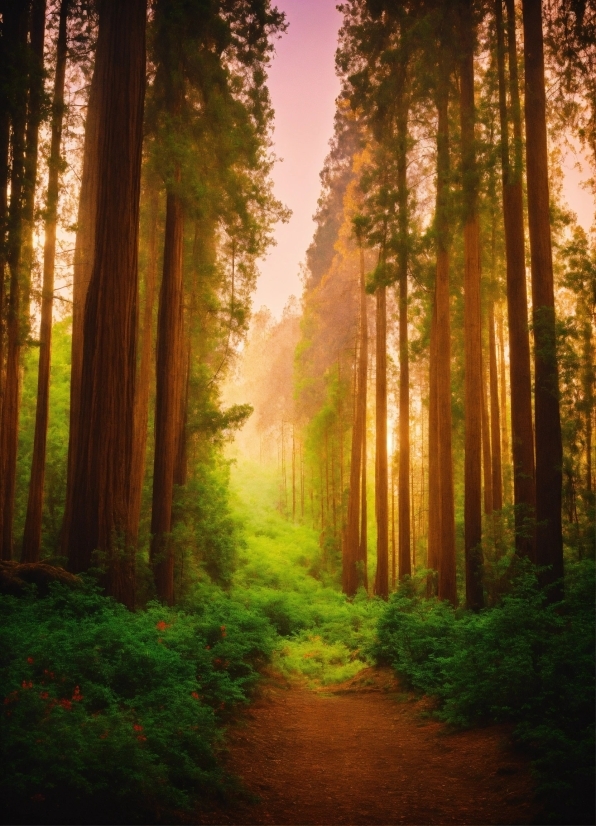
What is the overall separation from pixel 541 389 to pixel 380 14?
1158 centimetres

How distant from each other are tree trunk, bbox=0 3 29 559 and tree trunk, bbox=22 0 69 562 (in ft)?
2.22

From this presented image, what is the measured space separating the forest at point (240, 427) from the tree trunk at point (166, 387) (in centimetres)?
7

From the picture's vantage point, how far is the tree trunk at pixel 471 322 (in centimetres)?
1168

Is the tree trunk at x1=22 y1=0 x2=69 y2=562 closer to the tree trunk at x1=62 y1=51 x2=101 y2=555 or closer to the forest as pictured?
the forest

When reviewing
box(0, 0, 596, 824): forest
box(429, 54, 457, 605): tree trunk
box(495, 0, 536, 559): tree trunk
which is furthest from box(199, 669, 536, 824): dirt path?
box(429, 54, 457, 605): tree trunk

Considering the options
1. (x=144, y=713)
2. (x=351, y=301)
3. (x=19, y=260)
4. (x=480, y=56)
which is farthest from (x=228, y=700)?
(x=351, y=301)

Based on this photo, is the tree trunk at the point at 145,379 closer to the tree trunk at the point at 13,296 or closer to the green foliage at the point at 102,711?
the tree trunk at the point at 13,296

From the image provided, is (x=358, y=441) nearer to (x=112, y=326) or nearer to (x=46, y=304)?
(x=46, y=304)

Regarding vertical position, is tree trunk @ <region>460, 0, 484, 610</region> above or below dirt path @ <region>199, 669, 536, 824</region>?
above

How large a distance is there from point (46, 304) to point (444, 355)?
31.6ft

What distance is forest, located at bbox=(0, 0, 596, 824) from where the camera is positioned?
468 centimetres

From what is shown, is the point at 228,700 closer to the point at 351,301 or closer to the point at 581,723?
the point at 581,723

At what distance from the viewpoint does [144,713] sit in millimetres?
4824

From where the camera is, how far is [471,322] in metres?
12.4
